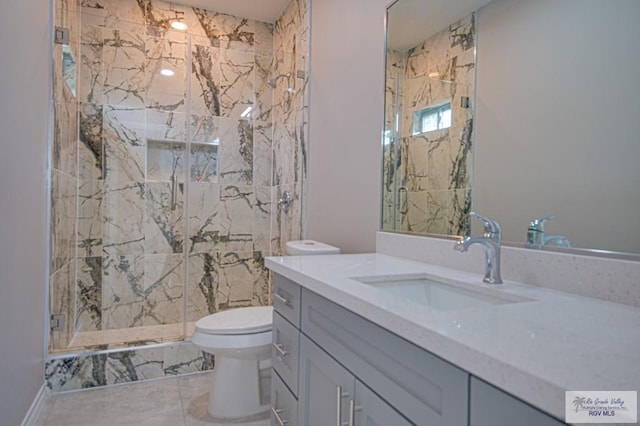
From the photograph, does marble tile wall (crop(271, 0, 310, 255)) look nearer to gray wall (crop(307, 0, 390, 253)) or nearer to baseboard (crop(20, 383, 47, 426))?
gray wall (crop(307, 0, 390, 253))

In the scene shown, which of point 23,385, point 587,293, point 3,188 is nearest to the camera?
point 587,293

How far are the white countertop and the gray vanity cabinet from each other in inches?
6.8

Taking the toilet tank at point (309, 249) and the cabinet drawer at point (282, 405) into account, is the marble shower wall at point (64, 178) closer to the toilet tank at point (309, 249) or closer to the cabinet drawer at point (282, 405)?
the toilet tank at point (309, 249)

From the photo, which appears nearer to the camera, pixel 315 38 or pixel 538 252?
pixel 538 252

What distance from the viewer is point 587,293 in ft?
2.97

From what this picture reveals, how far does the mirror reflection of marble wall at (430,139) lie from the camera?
1.39 metres

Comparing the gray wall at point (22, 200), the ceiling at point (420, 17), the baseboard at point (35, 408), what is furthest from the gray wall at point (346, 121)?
the baseboard at point (35, 408)

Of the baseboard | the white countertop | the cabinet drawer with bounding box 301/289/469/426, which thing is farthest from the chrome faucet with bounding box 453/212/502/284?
the baseboard

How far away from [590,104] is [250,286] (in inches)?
115

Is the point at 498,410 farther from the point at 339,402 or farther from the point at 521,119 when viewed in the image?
the point at 521,119

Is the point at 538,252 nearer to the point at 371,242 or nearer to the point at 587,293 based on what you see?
the point at 587,293

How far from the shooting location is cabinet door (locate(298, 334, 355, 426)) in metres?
0.92

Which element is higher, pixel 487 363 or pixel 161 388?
pixel 487 363

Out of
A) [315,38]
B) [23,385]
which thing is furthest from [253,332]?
[315,38]
